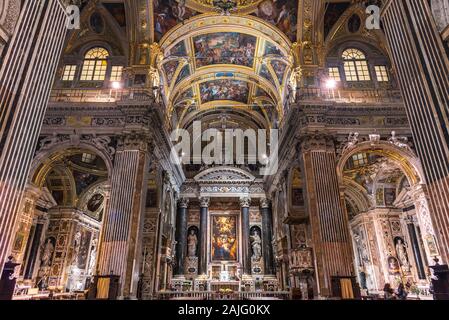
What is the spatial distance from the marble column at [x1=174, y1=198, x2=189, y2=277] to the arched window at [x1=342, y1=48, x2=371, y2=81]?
15479 mm

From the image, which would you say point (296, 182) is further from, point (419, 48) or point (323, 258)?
point (419, 48)

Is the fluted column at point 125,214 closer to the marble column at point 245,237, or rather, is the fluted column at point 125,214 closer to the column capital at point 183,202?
the column capital at point 183,202

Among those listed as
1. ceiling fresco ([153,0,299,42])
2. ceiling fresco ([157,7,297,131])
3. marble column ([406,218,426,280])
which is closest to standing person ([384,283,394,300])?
marble column ([406,218,426,280])

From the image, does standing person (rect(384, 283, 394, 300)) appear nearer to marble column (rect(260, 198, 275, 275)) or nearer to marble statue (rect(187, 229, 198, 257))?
marble column (rect(260, 198, 275, 275))

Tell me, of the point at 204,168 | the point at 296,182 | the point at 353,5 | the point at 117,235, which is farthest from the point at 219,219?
the point at 353,5

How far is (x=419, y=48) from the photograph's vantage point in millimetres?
7086

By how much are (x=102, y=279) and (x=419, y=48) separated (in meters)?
12.2

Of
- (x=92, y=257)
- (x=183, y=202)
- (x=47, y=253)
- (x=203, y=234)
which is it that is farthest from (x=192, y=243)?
(x=47, y=253)

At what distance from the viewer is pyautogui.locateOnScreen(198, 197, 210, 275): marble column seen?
23030 millimetres

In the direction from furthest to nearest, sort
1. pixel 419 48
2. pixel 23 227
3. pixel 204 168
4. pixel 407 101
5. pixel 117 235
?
pixel 204 168, pixel 23 227, pixel 117 235, pixel 407 101, pixel 419 48

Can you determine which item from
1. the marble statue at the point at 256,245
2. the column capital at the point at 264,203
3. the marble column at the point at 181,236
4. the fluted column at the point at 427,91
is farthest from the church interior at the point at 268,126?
the column capital at the point at 264,203

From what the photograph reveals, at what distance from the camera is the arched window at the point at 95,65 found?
16375 millimetres

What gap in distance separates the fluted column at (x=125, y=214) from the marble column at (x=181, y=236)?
1083 cm

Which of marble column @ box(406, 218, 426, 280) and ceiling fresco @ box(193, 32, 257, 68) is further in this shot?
ceiling fresco @ box(193, 32, 257, 68)
